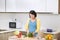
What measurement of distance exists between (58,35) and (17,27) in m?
0.99

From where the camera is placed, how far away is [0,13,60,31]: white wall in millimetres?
4191

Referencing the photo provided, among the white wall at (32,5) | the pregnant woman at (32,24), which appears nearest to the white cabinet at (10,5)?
the white wall at (32,5)

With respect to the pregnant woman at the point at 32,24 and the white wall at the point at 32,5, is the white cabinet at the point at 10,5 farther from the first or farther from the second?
the pregnant woman at the point at 32,24

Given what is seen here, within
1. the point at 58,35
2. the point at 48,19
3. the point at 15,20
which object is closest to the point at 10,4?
the point at 15,20

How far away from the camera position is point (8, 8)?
4422mm

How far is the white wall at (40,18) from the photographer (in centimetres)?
419

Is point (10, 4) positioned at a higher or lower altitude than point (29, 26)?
higher

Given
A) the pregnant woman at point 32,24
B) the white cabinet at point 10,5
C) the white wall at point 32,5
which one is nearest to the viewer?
the pregnant woman at point 32,24

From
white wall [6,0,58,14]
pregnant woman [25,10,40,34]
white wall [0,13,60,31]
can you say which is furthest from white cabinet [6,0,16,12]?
pregnant woman [25,10,40,34]

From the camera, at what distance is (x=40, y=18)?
432 centimetres

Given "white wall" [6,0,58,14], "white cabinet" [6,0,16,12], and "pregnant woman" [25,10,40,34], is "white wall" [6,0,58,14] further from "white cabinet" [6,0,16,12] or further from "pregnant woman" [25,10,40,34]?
"pregnant woman" [25,10,40,34]

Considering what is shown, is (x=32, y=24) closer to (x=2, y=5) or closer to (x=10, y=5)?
(x=10, y=5)

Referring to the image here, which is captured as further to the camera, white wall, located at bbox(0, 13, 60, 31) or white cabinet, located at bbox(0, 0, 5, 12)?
white cabinet, located at bbox(0, 0, 5, 12)

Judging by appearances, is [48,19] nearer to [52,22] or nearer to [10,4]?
[52,22]
